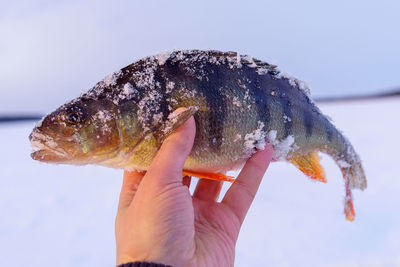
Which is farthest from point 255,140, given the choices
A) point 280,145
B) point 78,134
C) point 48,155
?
point 48,155

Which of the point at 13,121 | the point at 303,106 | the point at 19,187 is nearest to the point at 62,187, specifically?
the point at 19,187

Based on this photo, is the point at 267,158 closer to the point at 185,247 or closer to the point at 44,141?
the point at 185,247

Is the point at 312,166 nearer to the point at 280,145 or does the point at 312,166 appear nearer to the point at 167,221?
the point at 280,145

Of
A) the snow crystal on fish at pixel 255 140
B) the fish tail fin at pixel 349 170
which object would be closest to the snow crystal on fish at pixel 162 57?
the snow crystal on fish at pixel 255 140

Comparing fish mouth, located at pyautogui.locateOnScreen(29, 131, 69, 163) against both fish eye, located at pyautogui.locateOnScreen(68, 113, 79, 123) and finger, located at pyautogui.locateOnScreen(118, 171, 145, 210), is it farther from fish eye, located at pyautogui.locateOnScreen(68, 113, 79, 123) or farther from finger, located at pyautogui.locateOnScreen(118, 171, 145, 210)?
finger, located at pyautogui.locateOnScreen(118, 171, 145, 210)

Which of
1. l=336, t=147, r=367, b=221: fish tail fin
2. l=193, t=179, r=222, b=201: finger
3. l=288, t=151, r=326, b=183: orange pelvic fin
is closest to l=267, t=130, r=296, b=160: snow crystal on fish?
l=288, t=151, r=326, b=183: orange pelvic fin
